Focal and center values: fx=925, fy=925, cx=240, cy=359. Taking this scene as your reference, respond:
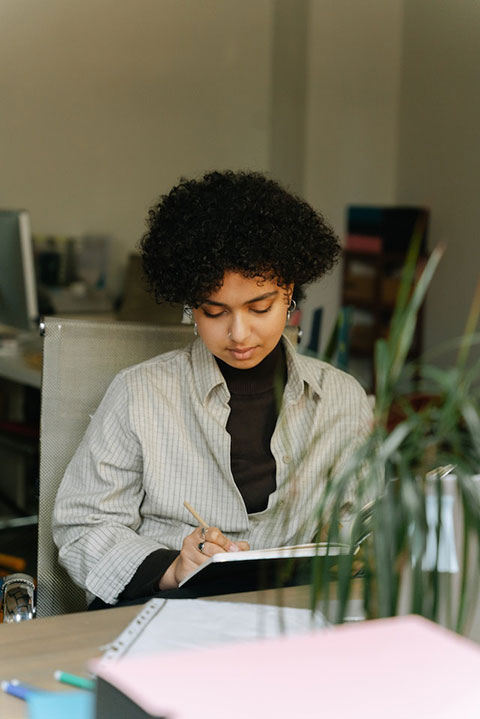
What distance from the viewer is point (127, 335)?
173cm

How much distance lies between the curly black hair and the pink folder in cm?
95

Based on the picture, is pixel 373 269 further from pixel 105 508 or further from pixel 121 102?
pixel 105 508

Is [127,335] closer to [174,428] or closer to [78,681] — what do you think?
[174,428]

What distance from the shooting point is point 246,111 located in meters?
5.79

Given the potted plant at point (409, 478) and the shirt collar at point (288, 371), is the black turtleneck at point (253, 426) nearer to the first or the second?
the shirt collar at point (288, 371)

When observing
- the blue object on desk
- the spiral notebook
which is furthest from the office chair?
the blue object on desk

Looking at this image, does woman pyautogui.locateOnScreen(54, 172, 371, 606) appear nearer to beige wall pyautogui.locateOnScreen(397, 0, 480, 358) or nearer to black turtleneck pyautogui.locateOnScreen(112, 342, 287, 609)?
black turtleneck pyautogui.locateOnScreen(112, 342, 287, 609)

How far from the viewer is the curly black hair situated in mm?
1465

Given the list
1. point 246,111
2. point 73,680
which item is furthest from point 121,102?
point 73,680

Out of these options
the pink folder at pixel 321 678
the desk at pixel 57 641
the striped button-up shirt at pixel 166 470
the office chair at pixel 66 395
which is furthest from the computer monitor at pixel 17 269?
the pink folder at pixel 321 678

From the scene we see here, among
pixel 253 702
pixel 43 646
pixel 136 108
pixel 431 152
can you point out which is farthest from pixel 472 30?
pixel 253 702

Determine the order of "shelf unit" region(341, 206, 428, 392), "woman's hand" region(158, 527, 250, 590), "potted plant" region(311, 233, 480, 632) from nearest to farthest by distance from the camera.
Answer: "potted plant" region(311, 233, 480, 632)
"woman's hand" region(158, 527, 250, 590)
"shelf unit" region(341, 206, 428, 392)

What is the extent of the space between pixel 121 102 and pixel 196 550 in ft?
15.1

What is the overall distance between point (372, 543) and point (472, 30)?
4969mm
